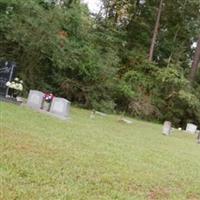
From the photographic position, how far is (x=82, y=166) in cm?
723

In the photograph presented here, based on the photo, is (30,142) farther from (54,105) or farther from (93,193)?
(54,105)

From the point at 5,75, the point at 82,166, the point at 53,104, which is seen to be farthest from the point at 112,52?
the point at 82,166

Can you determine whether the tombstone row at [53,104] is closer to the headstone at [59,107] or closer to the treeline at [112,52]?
the headstone at [59,107]

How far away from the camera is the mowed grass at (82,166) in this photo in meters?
5.66

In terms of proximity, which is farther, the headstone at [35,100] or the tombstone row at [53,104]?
the headstone at [35,100]

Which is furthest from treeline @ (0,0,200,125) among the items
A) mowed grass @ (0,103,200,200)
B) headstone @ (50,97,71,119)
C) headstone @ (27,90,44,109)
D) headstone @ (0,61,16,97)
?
mowed grass @ (0,103,200,200)

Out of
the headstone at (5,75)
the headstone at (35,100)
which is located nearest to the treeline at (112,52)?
the headstone at (5,75)

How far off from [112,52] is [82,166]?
15991 mm

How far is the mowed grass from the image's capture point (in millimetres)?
5664

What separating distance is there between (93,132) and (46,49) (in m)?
6.97

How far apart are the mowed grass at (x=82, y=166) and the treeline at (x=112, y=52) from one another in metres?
7.20

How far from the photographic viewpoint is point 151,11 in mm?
28297

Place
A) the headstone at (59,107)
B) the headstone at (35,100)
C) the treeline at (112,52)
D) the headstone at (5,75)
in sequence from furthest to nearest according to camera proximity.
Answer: the treeline at (112,52), the headstone at (5,75), the headstone at (35,100), the headstone at (59,107)

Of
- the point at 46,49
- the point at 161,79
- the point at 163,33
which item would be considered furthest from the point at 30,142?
the point at 163,33
